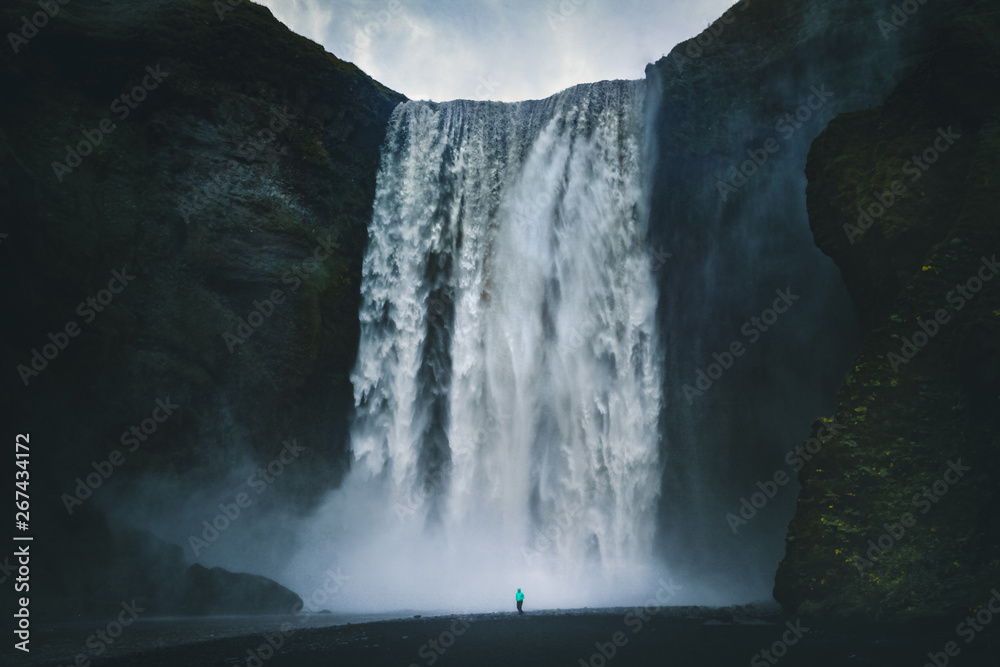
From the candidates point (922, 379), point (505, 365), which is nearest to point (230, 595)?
point (505, 365)

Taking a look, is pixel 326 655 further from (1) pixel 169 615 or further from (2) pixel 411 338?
(2) pixel 411 338

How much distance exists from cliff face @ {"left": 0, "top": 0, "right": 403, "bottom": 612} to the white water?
5.60ft

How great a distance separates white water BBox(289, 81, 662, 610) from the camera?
20766 mm

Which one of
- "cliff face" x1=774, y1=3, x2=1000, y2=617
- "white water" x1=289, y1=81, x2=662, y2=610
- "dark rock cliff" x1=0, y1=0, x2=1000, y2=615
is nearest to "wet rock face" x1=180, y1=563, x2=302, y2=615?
"dark rock cliff" x1=0, y1=0, x2=1000, y2=615

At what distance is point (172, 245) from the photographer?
20.4 metres

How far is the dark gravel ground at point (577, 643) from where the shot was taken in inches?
401

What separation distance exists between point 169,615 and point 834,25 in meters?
26.9

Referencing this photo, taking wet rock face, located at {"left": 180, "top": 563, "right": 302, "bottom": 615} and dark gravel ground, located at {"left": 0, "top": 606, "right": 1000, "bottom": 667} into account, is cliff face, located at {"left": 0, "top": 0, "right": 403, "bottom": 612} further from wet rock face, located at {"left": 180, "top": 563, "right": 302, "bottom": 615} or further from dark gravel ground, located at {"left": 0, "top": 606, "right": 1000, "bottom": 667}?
dark gravel ground, located at {"left": 0, "top": 606, "right": 1000, "bottom": 667}

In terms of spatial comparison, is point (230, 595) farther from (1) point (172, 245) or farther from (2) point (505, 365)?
(2) point (505, 365)

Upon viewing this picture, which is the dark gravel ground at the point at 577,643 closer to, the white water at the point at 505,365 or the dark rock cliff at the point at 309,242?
the dark rock cliff at the point at 309,242

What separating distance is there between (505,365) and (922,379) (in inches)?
535

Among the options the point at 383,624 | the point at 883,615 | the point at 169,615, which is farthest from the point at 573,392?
the point at 169,615

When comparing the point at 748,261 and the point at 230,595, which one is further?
the point at 748,261

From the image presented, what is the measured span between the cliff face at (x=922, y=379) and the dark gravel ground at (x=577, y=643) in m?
0.85
